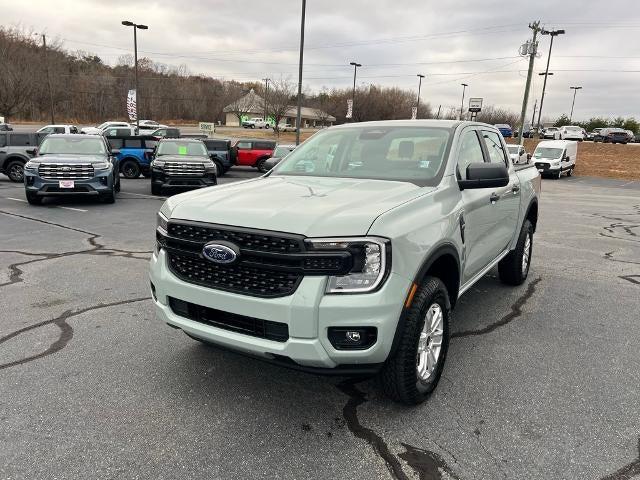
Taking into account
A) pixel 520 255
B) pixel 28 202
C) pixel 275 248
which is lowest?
pixel 28 202

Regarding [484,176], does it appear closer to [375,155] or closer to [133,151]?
[375,155]

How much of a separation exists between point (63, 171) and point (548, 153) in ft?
84.4

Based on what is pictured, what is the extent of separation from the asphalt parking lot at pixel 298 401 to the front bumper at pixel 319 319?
51 centimetres

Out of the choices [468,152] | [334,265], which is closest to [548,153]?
[468,152]

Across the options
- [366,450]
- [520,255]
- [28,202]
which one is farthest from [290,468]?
[28,202]

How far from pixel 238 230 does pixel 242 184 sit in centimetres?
124

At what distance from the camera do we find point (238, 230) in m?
2.62

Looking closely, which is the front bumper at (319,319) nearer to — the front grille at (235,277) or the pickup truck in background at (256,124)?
the front grille at (235,277)

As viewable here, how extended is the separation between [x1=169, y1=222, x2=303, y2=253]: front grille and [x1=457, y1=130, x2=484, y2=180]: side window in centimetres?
182

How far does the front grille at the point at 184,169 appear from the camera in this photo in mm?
13523

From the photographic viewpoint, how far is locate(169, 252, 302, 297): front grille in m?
2.54

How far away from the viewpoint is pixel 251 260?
260cm

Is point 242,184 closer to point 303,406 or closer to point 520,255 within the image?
point 303,406

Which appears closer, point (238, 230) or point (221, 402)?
point (238, 230)
